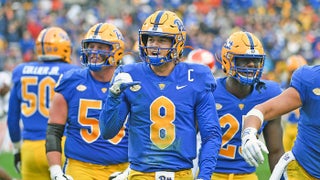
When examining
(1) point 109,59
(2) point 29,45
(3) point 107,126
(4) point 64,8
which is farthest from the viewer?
(4) point 64,8

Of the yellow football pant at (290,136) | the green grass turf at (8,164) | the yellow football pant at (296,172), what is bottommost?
the green grass turf at (8,164)

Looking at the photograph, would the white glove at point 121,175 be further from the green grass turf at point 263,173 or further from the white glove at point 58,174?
the green grass turf at point 263,173

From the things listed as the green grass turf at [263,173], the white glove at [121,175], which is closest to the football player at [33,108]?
the white glove at [121,175]

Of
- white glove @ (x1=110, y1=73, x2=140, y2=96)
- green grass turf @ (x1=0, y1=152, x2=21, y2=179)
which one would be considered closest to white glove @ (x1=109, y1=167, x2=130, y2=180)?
white glove @ (x1=110, y1=73, x2=140, y2=96)

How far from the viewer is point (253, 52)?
19.5 ft

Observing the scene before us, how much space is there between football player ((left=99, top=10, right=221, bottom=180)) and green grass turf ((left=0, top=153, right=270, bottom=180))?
5596 mm

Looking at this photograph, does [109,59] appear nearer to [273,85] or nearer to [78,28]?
[273,85]

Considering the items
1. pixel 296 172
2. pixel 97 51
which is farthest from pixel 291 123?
pixel 296 172

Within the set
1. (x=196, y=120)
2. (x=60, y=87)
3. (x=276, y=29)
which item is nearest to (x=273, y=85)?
(x=196, y=120)

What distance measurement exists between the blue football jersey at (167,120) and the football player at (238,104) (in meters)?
0.95

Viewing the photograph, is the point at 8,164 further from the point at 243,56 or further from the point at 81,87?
the point at 243,56

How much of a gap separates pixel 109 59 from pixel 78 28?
15.6m

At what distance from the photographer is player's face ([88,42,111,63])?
244 inches

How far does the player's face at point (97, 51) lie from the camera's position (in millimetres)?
6191
